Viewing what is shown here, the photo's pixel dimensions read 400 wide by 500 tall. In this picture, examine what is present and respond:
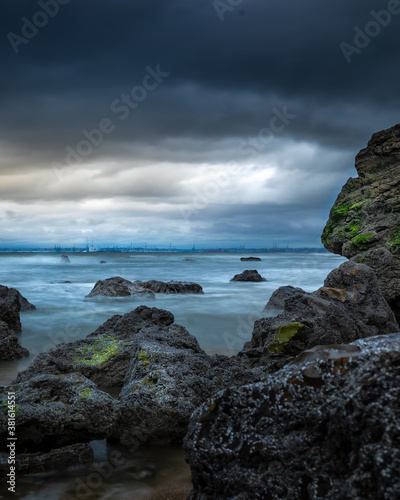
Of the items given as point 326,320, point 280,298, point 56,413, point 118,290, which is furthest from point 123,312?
point 56,413

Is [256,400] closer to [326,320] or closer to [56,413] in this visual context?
[56,413]

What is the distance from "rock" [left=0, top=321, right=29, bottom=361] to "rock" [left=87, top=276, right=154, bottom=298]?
939cm

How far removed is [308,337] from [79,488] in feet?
12.3

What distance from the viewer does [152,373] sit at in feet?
15.6

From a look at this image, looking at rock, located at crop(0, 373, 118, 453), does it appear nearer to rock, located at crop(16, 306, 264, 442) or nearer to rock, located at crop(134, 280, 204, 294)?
rock, located at crop(16, 306, 264, 442)

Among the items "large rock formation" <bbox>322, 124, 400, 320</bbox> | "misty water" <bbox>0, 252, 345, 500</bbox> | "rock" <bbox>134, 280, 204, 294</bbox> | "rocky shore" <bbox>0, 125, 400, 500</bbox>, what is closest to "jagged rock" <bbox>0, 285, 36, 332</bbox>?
"misty water" <bbox>0, 252, 345, 500</bbox>

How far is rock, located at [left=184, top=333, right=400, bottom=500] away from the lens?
199cm

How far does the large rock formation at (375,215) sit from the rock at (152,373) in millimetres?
4895

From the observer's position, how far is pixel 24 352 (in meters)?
8.12

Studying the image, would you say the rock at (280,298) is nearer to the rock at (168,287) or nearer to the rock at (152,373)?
the rock at (152,373)

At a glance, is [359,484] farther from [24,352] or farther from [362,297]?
[24,352]

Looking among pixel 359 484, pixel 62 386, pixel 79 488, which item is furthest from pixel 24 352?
pixel 359 484

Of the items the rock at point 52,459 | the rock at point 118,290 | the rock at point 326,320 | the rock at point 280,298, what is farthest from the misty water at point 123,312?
the rock at point 326,320

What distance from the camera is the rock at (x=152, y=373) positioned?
4.27m
